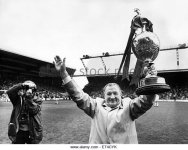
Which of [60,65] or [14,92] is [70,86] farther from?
[14,92]

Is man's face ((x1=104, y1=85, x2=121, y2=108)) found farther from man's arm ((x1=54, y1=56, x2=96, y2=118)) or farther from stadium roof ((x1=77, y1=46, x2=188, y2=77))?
stadium roof ((x1=77, y1=46, x2=188, y2=77))

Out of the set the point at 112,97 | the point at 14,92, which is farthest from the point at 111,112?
the point at 14,92

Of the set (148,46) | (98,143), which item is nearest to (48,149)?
(98,143)

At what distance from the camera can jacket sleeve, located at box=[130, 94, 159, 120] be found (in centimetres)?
181

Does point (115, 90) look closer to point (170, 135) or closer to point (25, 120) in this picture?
point (25, 120)

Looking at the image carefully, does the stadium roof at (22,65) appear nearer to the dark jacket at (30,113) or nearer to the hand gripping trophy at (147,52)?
the dark jacket at (30,113)

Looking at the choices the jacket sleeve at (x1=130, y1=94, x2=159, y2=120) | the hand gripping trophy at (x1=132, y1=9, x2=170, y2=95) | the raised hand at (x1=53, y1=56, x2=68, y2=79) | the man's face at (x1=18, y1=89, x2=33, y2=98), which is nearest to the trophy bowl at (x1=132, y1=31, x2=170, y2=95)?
the hand gripping trophy at (x1=132, y1=9, x2=170, y2=95)

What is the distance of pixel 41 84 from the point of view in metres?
36.1

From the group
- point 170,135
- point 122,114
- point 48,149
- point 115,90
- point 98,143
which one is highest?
point 115,90

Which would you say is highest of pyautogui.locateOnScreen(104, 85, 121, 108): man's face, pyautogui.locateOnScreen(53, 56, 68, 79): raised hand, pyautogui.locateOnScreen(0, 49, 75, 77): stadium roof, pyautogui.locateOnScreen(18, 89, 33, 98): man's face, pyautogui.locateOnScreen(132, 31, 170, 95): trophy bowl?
pyautogui.locateOnScreen(0, 49, 75, 77): stadium roof

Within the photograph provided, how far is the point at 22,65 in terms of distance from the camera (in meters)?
31.6

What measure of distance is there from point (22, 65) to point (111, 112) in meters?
31.2

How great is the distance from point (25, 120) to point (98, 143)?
5.20ft

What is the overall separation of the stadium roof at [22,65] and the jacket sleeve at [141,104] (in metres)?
26.3
